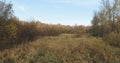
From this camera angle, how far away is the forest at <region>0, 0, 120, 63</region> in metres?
28.4

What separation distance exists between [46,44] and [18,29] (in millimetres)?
3504

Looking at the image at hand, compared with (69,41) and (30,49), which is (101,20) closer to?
(69,41)

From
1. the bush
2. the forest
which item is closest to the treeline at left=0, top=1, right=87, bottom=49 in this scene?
the forest

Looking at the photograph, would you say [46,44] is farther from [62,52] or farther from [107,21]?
[107,21]

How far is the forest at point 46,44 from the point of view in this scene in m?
28.4

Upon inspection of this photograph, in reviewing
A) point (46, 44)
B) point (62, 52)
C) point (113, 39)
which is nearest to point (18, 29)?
point (46, 44)

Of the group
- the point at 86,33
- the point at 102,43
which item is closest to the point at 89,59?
the point at 102,43

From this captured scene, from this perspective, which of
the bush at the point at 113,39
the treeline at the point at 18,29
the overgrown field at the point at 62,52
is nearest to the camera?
the overgrown field at the point at 62,52

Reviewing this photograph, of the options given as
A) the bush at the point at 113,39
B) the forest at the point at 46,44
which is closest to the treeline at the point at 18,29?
the forest at the point at 46,44

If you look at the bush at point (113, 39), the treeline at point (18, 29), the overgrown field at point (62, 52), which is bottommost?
the overgrown field at point (62, 52)

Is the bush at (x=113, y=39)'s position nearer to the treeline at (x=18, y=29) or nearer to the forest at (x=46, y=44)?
the forest at (x=46, y=44)

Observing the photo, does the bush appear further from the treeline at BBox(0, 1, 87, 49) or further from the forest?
the treeline at BBox(0, 1, 87, 49)

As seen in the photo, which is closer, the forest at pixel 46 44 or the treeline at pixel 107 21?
the forest at pixel 46 44

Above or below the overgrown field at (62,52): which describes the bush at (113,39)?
above
